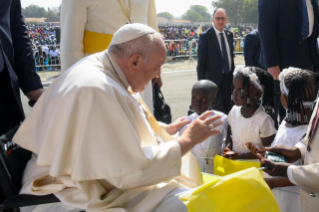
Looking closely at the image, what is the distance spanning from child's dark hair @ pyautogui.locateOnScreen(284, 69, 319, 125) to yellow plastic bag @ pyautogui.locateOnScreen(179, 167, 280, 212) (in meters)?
0.95

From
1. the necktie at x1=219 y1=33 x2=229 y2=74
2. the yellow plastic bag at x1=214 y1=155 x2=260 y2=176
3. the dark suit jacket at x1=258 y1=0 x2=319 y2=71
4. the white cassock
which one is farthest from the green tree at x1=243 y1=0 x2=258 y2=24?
the yellow plastic bag at x1=214 y1=155 x2=260 y2=176

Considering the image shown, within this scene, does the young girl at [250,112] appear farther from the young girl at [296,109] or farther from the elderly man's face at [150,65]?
the elderly man's face at [150,65]

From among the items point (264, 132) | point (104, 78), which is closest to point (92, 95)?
point (104, 78)

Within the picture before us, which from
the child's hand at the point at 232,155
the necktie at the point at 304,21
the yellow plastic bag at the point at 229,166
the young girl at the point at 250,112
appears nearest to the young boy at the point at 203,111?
the young girl at the point at 250,112

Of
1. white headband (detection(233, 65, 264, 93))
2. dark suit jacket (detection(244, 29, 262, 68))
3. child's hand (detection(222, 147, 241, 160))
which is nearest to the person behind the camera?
child's hand (detection(222, 147, 241, 160))

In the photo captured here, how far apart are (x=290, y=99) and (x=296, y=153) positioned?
441 mm

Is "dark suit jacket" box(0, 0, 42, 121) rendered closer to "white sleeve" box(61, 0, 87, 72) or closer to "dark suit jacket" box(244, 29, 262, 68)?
"white sleeve" box(61, 0, 87, 72)

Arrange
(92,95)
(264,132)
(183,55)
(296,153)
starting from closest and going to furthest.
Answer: (92,95) < (296,153) < (264,132) < (183,55)

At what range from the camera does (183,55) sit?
55.5ft

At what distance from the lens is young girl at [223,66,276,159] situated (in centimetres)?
308

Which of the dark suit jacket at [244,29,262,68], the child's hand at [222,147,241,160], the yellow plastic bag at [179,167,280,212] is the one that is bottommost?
the child's hand at [222,147,241,160]

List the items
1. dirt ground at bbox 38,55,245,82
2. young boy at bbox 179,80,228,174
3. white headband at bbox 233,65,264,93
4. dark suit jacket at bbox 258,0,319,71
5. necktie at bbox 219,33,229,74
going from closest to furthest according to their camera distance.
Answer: white headband at bbox 233,65,264,93
young boy at bbox 179,80,228,174
dark suit jacket at bbox 258,0,319,71
necktie at bbox 219,33,229,74
dirt ground at bbox 38,55,245,82

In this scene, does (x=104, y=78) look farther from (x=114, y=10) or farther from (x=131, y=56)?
(x=114, y=10)

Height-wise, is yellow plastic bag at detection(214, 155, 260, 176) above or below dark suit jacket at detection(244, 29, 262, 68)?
below
